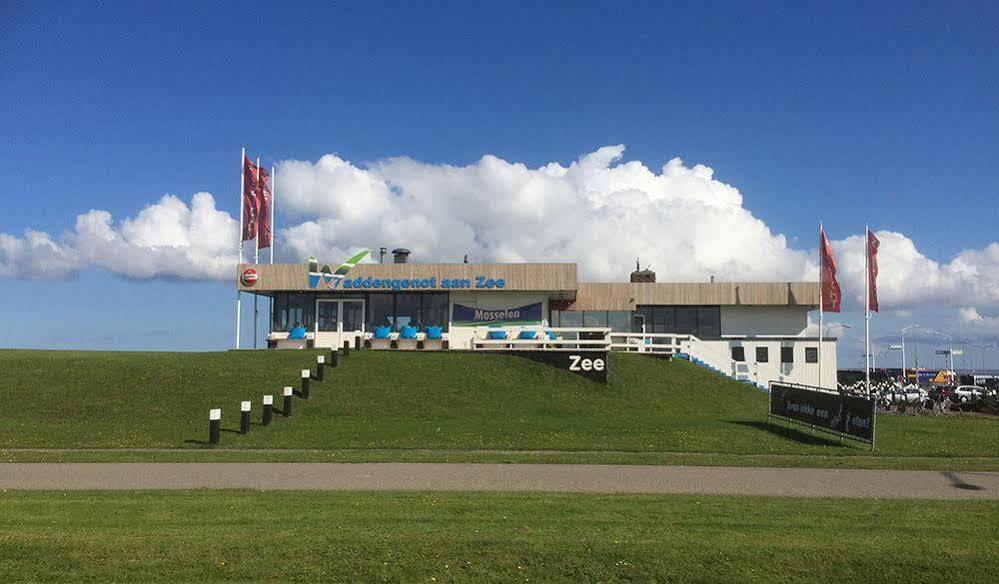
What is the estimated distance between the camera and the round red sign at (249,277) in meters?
36.4

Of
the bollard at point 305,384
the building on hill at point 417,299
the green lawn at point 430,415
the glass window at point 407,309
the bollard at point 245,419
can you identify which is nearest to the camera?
the green lawn at point 430,415

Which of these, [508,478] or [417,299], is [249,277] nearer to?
[417,299]

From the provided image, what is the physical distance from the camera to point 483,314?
37656 millimetres

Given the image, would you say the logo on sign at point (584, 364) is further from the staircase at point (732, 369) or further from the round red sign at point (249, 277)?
the round red sign at point (249, 277)

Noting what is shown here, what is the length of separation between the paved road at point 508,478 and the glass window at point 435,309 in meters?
23.0

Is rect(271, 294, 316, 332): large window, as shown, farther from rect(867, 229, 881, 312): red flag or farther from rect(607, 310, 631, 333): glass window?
rect(867, 229, 881, 312): red flag

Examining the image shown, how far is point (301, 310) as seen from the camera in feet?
122

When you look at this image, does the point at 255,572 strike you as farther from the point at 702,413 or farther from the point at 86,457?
the point at 702,413

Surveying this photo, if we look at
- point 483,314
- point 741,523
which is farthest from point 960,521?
point 483,314

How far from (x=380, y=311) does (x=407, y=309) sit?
A: 125cm

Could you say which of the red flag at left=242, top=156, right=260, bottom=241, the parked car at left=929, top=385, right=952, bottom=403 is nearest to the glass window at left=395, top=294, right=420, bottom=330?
the red flag at left=242, top=156, right=260, bottom=241

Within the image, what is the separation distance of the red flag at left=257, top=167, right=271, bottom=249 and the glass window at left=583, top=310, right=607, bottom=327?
1712 centimetres

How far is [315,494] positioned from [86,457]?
22.2 ft

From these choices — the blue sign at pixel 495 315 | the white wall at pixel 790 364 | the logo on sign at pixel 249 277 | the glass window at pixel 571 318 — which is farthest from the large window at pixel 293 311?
the white wall at pixel 790 364
